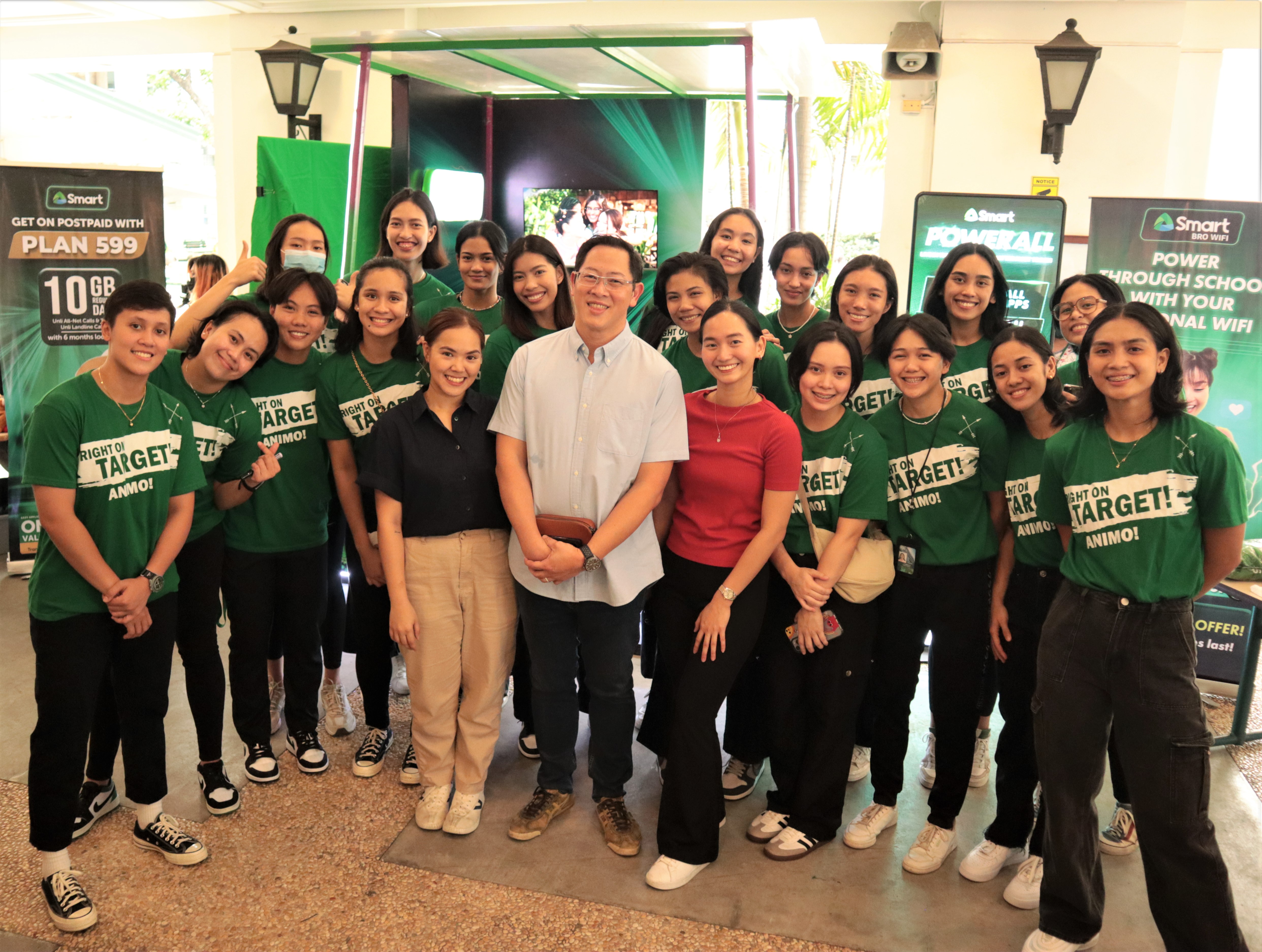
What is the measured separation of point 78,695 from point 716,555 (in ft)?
5.37

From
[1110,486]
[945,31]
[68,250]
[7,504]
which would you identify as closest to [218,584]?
[1110,486]

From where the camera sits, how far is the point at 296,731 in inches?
126

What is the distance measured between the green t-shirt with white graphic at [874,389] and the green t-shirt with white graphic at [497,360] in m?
0.98

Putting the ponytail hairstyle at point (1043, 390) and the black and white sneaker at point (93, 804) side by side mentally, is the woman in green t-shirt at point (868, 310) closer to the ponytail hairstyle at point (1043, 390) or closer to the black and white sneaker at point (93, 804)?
the ponytail hairstyle at point (1043, 390)

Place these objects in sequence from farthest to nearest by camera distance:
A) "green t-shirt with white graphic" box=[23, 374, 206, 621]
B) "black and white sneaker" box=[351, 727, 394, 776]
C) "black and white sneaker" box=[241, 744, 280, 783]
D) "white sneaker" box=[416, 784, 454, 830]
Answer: "black and white sneaker" box=[351, 727, 394, 776] → "black and white sneaker" box=[241, 744, 280, 783] → "white sneaker" box=[416, 784, 454, 830] → "green t-shirt with white graphic" box=[23, 374, 206, 621]

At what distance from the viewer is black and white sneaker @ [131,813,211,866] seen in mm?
2629

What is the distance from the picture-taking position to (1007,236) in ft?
14.7

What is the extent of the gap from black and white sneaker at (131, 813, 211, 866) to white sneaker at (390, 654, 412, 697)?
110 centimetres

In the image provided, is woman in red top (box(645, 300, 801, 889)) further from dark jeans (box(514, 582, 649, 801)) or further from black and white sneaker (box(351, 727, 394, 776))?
black and white sneaker (box(351, 727, 394, 776))

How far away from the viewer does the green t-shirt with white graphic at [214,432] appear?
8.83 ft

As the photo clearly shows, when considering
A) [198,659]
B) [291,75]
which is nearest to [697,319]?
[198,659]

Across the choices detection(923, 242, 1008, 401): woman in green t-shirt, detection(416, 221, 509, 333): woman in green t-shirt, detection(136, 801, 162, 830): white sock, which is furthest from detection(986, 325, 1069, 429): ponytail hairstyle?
detection(136, 801, 162, 830): white sock

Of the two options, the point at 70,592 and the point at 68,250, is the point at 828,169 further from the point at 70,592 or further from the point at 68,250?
the point at 70,592

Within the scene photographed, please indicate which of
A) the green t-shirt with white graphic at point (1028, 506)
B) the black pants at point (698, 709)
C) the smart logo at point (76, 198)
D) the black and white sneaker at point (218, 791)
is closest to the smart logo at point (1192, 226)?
the green t-shirt with white graphic at point (1028, 506)
